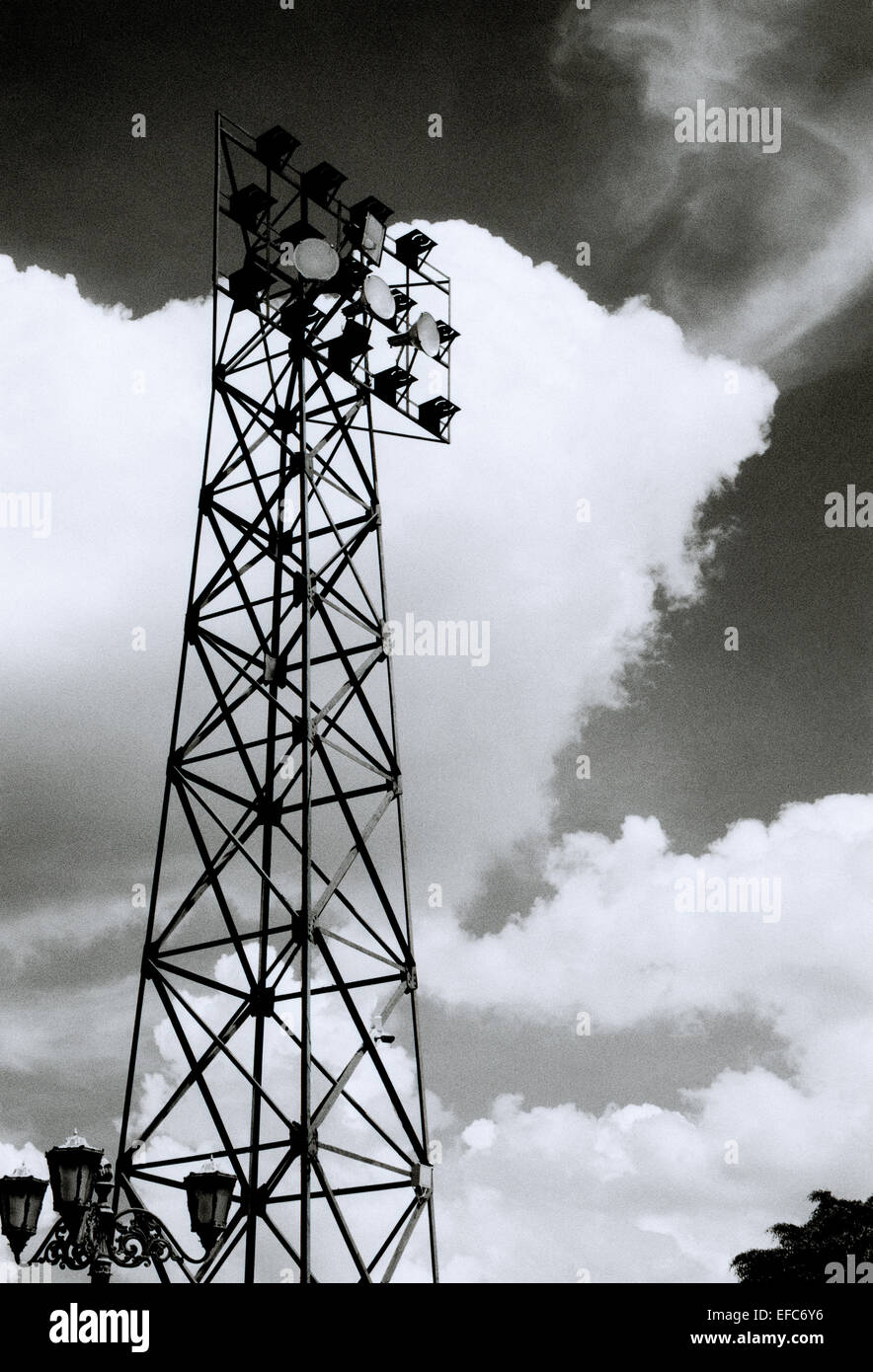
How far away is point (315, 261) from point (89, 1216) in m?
14.1

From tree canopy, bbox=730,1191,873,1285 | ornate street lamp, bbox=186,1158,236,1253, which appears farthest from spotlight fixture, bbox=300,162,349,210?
tree canopy, bbox=730,1191,873,1285

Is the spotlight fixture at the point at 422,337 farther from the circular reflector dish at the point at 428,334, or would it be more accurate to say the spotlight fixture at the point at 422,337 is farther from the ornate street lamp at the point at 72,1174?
the ornate street lamp at the point at 72,1174

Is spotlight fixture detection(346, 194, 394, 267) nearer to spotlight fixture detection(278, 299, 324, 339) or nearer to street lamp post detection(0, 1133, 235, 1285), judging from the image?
spotlight fixture detection(278, 299, 324, 339)

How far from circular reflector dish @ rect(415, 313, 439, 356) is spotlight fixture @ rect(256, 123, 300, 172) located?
3114 millimetres

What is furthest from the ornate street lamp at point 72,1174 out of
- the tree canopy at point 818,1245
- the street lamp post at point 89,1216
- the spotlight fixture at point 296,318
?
the tree canopy at point 818,1245

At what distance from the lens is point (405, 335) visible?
23.5 m

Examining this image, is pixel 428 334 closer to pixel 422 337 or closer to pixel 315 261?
pixel 422 337

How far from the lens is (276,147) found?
2208 cm

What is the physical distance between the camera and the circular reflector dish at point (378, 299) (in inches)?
880

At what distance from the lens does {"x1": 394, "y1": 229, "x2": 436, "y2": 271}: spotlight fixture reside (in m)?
23.7

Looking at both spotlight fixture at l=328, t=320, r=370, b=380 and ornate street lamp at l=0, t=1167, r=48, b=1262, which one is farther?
spotlight fixture at l=328, t=320, r=370, b=380
